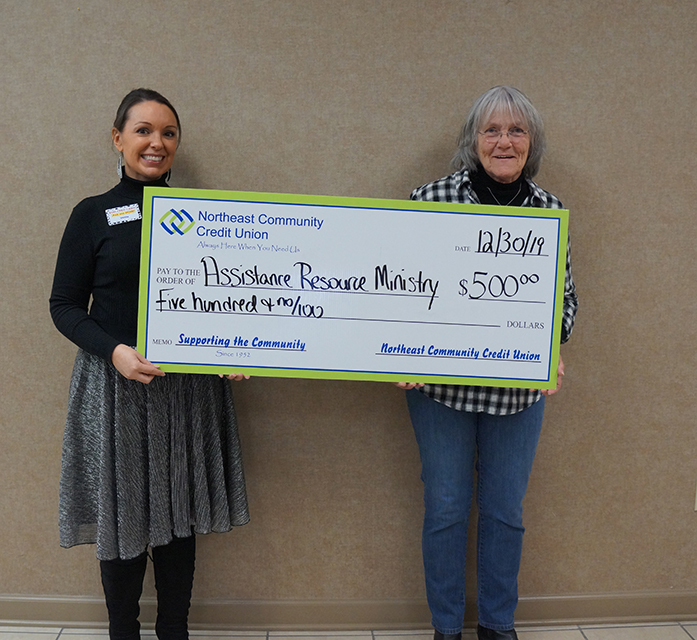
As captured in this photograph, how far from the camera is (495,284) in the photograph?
1496 mm

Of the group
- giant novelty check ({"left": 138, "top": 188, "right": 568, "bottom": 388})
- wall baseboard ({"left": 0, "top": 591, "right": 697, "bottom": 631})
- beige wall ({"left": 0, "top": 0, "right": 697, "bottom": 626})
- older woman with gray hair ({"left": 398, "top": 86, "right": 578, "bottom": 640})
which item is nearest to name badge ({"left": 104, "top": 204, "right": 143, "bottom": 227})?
giant novelty check ({"left": 138, "top": 188, "right": 568, "bottom": 388})

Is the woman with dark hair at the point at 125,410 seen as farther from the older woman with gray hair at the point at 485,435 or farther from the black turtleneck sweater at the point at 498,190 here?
the black turtleneck sweater at the point at 498,190

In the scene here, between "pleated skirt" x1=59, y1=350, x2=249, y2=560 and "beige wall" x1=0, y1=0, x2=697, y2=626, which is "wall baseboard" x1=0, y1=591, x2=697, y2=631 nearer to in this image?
"beige wall" x1=0, y1=0, x2=697, y2=626

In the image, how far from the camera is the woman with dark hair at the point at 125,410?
1482 mm

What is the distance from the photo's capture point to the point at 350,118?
5.92 feet

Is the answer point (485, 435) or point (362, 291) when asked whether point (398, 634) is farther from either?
point (362, 291)

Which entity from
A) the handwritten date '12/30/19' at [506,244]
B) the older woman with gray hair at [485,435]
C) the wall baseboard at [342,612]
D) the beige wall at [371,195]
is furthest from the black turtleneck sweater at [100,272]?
the wall baseboard at [342,612]

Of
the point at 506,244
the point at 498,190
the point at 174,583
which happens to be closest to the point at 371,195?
the point at 498,190

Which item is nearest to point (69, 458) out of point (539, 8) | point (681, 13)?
point (539, 8)

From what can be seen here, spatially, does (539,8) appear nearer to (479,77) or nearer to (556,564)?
(479,77)

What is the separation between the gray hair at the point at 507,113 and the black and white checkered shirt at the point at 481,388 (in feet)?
0.23

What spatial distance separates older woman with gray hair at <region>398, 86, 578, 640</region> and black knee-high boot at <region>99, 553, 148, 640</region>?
2.66 ft

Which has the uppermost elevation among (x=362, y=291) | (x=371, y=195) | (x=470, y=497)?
(x=371, y=195)

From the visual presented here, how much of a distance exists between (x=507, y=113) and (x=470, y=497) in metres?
1.06
